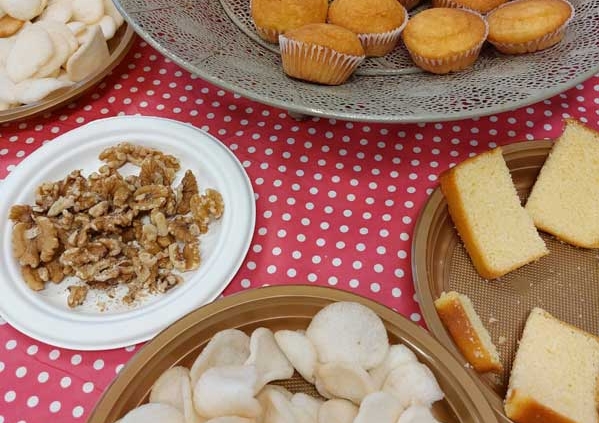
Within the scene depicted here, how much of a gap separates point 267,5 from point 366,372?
0.81 meters

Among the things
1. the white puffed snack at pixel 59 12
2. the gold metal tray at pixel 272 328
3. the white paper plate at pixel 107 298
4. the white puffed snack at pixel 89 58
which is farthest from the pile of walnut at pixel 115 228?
the white puffed snack at pixel 59 12

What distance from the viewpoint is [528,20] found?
3.70 ft

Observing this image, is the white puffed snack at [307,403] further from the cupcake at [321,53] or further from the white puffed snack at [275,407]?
the cupcake at [321,53]

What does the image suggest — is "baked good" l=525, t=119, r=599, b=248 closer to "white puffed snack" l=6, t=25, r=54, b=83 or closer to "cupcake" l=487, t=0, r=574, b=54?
"cupcake" l=487, t=0, r=574, b=54

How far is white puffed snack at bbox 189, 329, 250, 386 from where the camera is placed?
29.8 inches

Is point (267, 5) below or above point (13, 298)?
above

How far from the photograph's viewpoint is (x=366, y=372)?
768 millimetres

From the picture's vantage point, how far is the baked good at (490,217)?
988 mm

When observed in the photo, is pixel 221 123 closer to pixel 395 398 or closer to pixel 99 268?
pixel 99 268

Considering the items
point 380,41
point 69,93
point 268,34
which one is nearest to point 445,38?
point 380,41

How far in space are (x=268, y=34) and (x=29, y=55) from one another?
56 centimetres

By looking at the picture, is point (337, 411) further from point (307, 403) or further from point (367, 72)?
point (367, 72)

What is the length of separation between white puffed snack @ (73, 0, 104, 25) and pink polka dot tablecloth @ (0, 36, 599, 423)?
124 mm

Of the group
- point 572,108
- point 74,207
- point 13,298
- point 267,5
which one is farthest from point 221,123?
point 572,108
